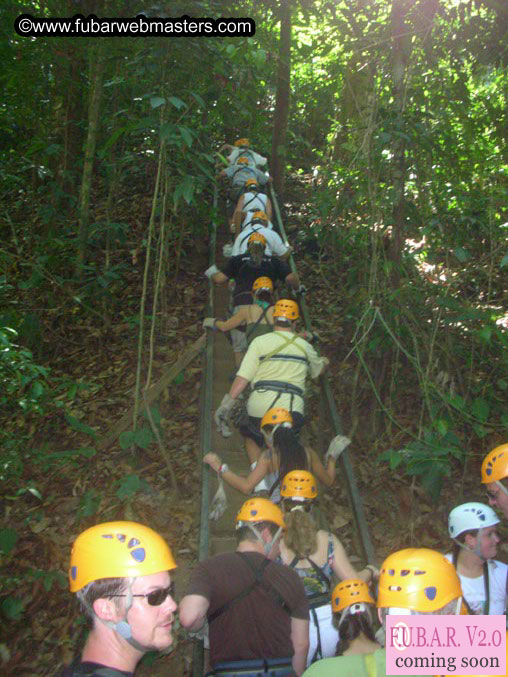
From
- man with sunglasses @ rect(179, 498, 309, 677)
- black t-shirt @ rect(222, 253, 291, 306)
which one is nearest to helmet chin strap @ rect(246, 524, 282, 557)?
man with sunglasses @ rect(179, 498, 309, 677)

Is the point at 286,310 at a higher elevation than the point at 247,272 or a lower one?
lower

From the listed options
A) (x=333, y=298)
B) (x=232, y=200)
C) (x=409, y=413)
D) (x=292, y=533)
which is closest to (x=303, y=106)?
(x=232, y=200)

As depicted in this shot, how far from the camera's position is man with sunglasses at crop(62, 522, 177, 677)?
2.56 m

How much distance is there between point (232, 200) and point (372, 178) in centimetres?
480

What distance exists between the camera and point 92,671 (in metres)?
2.49

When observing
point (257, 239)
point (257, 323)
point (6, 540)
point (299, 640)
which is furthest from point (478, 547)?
point (257, 239)

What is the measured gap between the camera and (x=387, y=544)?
681cm

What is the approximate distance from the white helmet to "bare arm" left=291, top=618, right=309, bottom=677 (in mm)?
1050

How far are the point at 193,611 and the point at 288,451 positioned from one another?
2130mm

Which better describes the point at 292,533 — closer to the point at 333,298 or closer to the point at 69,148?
the point at 333,298

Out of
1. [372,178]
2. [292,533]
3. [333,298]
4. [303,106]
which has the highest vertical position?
[303,106]

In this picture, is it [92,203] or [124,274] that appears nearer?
[124,274]

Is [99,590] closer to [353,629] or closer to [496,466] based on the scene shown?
[353,629]

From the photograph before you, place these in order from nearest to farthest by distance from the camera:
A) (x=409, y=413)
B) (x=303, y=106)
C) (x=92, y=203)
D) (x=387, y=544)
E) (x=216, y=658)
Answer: (x=216, y=658), (x=387, y=544), (x=409, y=413), (x=92, y=203), (x=303, y=106)
